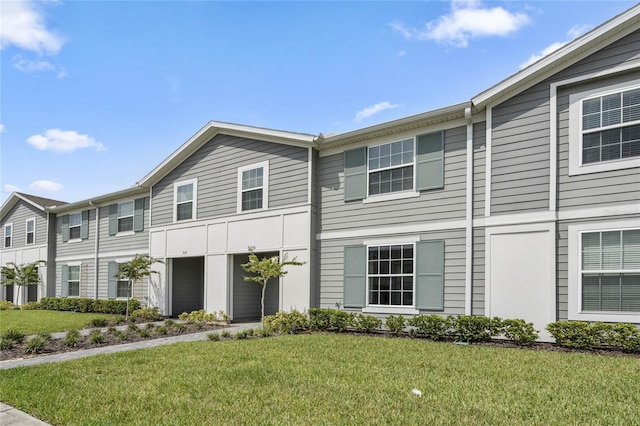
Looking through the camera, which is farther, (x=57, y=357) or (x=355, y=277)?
(x=355, y=277)

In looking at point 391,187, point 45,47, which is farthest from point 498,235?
point 45,47

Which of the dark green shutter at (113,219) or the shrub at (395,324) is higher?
the dark green shutter at (113,219)

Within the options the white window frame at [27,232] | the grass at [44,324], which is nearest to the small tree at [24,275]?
the white window frame at [27,232]

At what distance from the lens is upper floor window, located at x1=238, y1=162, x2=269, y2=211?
14375 millimetres

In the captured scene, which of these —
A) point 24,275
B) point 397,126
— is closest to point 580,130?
point 397,126

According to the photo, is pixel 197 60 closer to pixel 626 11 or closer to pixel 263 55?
pixel 263 55

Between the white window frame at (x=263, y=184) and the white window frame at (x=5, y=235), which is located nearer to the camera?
the white window frame at (x=263, y=184)

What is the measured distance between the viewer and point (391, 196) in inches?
467

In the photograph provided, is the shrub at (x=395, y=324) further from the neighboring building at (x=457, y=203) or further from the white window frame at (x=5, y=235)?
the white window frame at (x=5, y=235)

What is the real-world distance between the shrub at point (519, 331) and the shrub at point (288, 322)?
17.3ft

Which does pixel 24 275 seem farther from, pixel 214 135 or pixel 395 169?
pixel 395 169

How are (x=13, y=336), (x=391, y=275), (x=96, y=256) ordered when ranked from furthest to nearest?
(x=96, y=256), (x=391, y=275), (x=13, y=336)

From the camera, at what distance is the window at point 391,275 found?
11391 mm

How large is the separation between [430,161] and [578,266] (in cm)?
408
